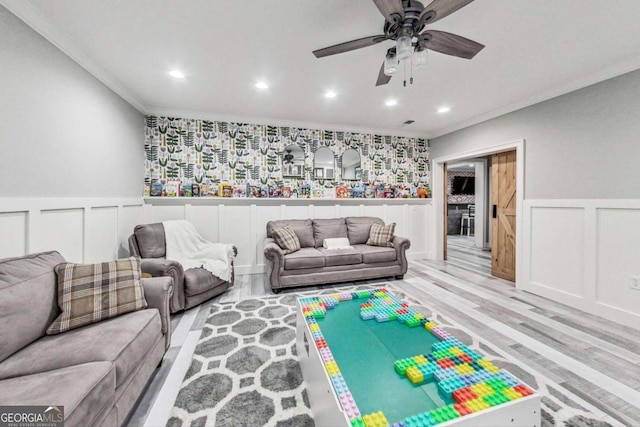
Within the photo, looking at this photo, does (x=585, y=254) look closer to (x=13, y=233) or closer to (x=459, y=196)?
(x=13, y=233)

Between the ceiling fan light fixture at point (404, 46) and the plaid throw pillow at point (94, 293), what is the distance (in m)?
2.39

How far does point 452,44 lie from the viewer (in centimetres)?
175

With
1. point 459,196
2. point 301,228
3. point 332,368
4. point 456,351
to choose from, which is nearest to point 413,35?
point 456,351

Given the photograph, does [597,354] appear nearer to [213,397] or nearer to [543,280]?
[543,280]

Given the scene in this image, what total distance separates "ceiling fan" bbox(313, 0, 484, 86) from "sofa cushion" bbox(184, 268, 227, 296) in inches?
97.2

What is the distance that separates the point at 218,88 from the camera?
2967 millimetres

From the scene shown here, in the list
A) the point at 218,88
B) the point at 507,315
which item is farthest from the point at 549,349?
the point at 218,88

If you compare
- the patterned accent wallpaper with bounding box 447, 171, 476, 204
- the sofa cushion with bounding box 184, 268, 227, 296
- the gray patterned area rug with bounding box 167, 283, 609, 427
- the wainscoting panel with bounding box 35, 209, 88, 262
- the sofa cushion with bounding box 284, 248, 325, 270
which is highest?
the patterned accent wallpaper with bounding box 447, 171, 476, 204

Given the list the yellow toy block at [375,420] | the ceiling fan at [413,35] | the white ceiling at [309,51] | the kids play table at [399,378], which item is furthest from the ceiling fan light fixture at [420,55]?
the yellow toy block at [375,420]

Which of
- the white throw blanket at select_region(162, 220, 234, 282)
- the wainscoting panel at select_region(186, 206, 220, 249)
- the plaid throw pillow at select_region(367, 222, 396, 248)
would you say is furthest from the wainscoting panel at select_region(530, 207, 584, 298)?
the wainscoting panel at select_region(186, 206, 220, 249)

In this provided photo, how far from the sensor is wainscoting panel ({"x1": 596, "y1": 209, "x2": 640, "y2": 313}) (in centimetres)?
239

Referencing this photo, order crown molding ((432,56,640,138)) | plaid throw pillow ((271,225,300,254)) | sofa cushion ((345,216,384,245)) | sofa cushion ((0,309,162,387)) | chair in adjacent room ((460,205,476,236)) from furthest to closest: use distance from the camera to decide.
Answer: chair in adjacent room ((460,205,476,236)) < sofa cushion ((345,216,384,245)) < plaid throw pillow ((271,225,300,254)) < crown molding ((432,56,640,138)) < sofa cushion ((0,309,162,387))

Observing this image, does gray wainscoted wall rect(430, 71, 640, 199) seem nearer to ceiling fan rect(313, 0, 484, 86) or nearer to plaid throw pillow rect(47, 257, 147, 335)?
ceiling fan rect(313, 0, 484, 86)

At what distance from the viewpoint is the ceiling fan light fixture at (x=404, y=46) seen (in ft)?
5.40
